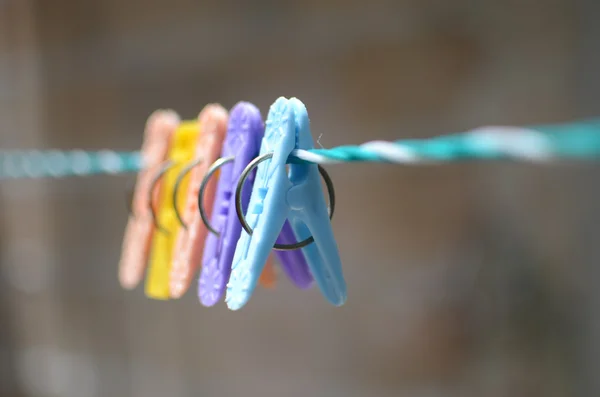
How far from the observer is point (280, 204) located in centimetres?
42

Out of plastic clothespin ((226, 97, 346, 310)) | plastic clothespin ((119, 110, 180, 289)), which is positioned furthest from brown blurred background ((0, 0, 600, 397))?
plastic clothespin ((226, 97, 346, 310))

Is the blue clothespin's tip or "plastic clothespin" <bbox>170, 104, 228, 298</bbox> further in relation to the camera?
"plastic clothespin" <bbox>170, 104, 228, 298</bbox>

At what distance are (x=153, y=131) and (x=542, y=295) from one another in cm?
95

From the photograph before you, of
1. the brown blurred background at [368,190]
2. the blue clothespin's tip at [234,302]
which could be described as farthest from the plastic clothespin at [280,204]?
the brown blurred background at [368,190]

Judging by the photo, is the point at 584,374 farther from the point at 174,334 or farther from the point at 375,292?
the point at 174,334

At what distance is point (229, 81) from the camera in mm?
1535

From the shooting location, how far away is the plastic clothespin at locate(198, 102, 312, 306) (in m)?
0.49

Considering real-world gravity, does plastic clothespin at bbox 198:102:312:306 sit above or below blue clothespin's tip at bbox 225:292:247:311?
above

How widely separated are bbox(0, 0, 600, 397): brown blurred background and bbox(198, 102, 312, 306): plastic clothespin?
87 cm

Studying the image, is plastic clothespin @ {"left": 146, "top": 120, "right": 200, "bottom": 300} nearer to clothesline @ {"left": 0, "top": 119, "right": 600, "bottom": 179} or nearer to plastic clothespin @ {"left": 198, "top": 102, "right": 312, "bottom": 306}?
plastic clothespin @ {"left": 198, "top": 102, "right": 312, "bottom": 306}

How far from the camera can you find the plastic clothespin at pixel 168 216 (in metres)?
0.59

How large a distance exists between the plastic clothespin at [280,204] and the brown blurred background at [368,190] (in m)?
0.92

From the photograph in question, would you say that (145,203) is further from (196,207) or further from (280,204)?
(280,204)

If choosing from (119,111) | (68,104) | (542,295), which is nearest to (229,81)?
(119,111)
